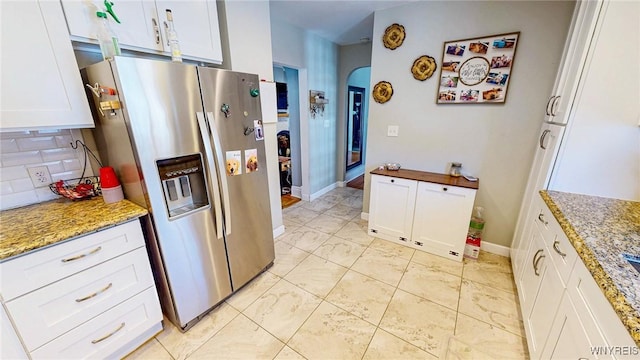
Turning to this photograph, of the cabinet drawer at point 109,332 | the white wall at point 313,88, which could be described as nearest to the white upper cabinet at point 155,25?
the white wall at point 313,88

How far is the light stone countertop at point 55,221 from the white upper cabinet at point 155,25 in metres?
0.90

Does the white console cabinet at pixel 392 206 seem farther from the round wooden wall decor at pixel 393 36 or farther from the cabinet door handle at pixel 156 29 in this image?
the cabinet door handle at pixel 156 29

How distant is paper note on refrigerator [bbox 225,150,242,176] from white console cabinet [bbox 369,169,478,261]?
56.1 inches

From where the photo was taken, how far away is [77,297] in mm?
1162

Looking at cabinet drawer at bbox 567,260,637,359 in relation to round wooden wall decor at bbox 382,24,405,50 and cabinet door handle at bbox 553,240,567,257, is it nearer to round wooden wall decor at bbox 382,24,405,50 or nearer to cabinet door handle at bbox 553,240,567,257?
cabinet door handle at bbox 553,240,567,257

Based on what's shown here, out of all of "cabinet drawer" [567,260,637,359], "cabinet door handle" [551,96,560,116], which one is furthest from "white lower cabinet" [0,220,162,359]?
"cabinet door handle" [551,96,560,116]

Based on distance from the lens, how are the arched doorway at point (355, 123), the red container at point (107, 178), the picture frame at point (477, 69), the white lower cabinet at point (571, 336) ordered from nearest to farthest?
1. the white lower cabinet at point (571, 336)
2. the red container at point (107, 178)
3. the picture frame at point (477, 69)
4. the arched doorway at point (355, 123)

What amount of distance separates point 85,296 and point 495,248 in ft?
10.5

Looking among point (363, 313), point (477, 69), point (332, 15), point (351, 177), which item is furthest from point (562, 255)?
point (351, 177)

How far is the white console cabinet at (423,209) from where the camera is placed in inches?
84.4

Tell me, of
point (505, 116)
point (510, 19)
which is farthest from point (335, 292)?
point (510, 19)

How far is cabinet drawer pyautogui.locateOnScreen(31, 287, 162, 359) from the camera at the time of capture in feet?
3.74

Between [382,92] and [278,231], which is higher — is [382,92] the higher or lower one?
the higher one

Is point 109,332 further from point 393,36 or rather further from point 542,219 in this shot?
point 393,36
